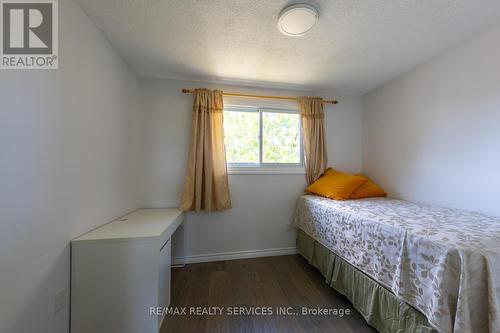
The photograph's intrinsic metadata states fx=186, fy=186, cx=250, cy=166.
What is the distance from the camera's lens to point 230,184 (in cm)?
239

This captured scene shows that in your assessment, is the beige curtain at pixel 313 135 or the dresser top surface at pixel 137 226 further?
the beige curtain at pixel 313 135

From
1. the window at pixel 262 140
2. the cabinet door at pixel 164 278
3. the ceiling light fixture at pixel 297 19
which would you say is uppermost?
the ceiling light fixture at pixel 297 19

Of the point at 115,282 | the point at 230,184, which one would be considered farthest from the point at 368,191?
the point at 115,282

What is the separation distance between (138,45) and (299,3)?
55.0 inches

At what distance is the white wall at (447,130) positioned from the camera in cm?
145

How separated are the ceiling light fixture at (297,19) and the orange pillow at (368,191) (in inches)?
70.5

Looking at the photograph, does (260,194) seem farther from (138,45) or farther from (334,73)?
(138,45)

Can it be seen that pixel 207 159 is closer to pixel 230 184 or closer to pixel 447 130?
pixel 230 184

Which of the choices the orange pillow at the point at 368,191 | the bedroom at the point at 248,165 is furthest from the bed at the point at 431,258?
the orange pillow at the point at 368,191

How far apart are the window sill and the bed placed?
2.91 feet

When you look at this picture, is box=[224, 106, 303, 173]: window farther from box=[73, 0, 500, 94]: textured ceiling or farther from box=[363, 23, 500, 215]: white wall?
box=[363, 23, 500, 215]: white wall

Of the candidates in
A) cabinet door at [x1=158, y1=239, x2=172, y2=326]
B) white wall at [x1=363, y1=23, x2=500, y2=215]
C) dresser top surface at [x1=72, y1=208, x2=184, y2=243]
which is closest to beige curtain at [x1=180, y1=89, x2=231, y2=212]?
dresser top surface at [x1=72, y1=208, x2=184, y2=243]

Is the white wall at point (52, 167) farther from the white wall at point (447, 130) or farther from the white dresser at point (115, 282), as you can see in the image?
the white wall at point (447, 130)

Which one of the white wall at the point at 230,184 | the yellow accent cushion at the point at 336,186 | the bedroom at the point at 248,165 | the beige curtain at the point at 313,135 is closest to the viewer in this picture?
the bedroom at the point at 248,165
